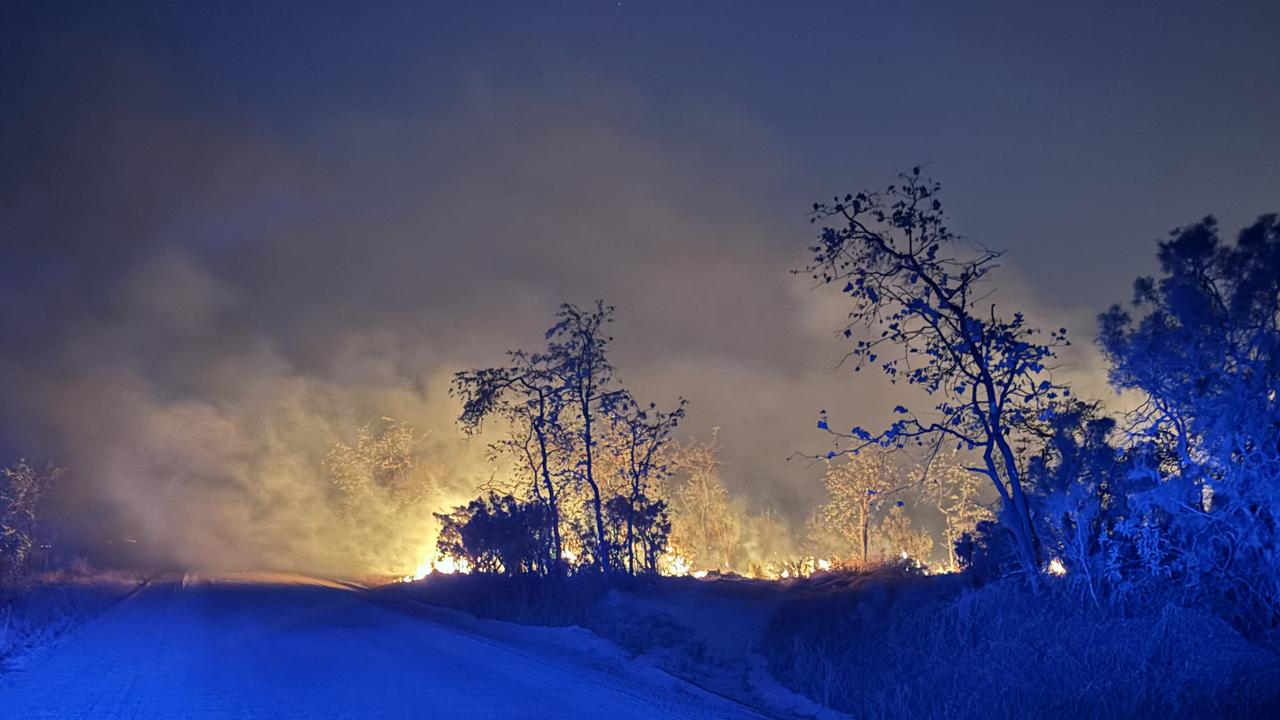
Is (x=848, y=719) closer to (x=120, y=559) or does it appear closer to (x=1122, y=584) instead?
(x=1122, y=584)

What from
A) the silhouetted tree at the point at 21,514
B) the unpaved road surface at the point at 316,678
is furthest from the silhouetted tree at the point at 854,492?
the silhouetted tree at the point at 21,514

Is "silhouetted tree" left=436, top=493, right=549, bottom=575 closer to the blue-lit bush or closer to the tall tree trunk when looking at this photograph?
the tall tree trunk

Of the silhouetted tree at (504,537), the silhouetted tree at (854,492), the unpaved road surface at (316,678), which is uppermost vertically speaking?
the silhouetted tree at (854,492)

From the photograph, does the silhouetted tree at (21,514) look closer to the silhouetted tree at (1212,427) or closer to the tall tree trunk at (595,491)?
the tall tree trunk at (595,491)

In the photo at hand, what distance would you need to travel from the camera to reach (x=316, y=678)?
8.84 meters

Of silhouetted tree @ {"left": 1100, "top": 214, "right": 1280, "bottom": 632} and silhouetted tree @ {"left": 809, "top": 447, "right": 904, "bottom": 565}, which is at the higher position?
silhouetted tree @ {"left": 809, "top": 447, "right": 904, "bottom": 565}

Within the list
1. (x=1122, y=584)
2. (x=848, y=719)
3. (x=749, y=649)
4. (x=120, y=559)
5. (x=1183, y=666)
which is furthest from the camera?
(x=120, y=559)

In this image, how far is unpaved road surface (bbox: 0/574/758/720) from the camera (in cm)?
757

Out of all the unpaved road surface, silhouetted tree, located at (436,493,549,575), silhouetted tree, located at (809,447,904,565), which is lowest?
the unpaved road surface

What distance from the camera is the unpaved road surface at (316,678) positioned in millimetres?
7574

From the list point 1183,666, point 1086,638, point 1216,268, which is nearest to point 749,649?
point 1086,638

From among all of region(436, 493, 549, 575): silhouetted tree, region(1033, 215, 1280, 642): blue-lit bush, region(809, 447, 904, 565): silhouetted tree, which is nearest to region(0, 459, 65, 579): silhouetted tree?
region(436, 493, 549, 575): silhouetted tree

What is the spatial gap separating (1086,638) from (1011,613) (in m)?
1.25

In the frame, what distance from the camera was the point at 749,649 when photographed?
12625mm
